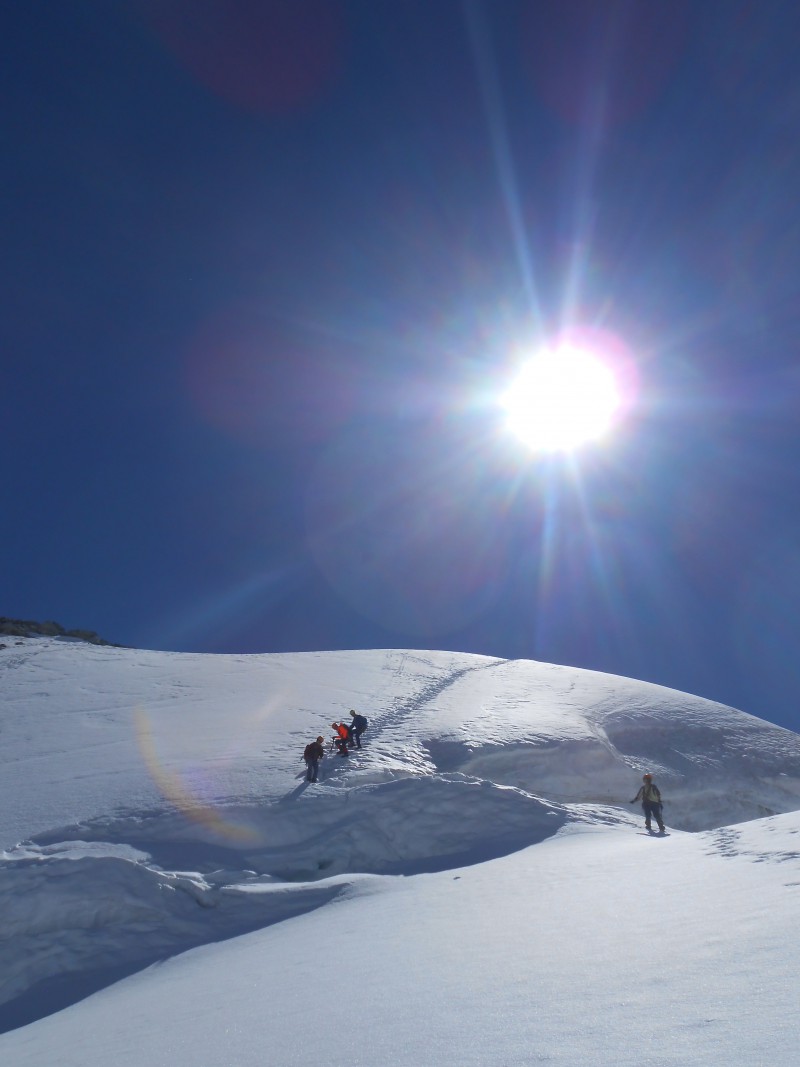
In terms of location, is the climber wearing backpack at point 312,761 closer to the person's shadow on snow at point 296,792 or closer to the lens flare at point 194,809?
the person's shadow on snow at point 296,792

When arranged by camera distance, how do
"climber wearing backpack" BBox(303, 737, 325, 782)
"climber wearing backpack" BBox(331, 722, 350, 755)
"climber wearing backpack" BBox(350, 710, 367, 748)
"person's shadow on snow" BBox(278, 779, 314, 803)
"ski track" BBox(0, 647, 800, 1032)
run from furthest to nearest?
"climber wearing backpack" BBox(350, 710, 367, 748) < "climber wearing backpack" BBox(331, 722, 350, 755) < "climber wearing backpack" BBox(303, 737, 325, 782) < "person's shadow on snow" BBox(278, 779, 314, 803) < "ski track" BBox(0, 647, 800, 1032)

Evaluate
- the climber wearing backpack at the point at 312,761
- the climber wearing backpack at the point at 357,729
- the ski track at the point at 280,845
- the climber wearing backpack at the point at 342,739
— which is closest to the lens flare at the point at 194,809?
the ski track at the point at 280,845

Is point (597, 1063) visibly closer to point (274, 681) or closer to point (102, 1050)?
point (102, 1050)

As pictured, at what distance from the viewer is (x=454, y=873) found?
1433 cm

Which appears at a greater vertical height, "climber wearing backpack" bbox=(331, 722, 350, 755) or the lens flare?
"climber wearing backpack" bbox=(331, 722, 350, 755)

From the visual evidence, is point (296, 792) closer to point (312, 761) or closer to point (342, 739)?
point (312, 761)

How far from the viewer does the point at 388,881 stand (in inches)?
557

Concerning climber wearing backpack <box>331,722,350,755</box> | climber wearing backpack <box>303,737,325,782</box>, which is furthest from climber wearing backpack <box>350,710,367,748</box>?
climber wearing backpack <box>303,737,325,782</box>

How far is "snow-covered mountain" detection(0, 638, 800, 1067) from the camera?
205 inches

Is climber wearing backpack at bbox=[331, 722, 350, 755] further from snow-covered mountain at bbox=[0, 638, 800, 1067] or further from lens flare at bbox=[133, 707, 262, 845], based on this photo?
lens flare at bbox=[133, 707, 262, 845]

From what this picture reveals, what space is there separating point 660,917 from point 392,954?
10.2ft

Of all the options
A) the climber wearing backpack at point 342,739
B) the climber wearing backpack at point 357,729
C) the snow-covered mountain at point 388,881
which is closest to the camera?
the snow-covered mountain at point 388,881

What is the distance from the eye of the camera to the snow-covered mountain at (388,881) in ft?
17.0

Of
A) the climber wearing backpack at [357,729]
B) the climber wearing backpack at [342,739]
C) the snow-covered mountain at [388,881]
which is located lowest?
the snow-covered mountain at [388,881]
